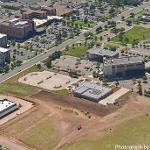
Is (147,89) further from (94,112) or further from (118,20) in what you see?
(118,20)

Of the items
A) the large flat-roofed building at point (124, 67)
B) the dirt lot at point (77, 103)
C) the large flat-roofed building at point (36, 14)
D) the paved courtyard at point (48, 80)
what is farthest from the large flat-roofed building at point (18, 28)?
the dirt lot at point (77, 103)

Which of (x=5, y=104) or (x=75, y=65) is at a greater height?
(x=75, y=65)

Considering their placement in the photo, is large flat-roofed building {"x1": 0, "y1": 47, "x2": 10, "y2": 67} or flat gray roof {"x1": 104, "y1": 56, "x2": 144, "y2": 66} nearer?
flat gray roof {"x1": 104, "y1": 56, "x2": 144, "y2": 66}

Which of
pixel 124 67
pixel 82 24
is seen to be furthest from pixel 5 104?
pixel 82 24

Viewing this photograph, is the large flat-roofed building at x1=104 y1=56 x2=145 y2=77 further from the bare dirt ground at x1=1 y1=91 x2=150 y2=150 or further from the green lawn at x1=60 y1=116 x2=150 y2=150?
the green lawn at x1=60 y1=116 x2=150 y2=150

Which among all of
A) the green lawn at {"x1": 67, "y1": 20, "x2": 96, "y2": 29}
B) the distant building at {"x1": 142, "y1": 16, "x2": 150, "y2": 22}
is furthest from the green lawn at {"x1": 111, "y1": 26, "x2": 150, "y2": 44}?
the green lawn at {"x1": 67, "y1": 20, "x2": 96, "y2": 29}

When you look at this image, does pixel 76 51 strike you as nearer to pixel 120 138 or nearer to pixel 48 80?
pixel 48 80

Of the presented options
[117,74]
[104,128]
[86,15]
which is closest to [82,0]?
[86,15]
